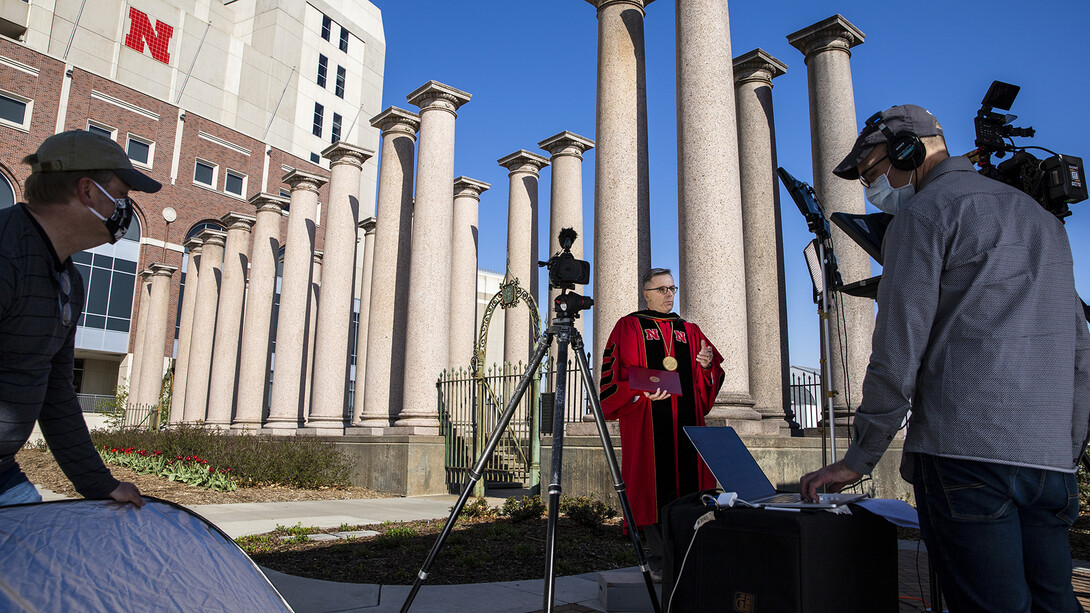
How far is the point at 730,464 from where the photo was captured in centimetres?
304

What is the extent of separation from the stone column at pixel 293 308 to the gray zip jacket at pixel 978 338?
18.1 m

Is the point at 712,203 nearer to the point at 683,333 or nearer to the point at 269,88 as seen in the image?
the point at 683,333

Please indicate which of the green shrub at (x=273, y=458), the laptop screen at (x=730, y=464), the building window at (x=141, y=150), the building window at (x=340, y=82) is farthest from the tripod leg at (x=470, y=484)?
the building window at (x=340, y=82)

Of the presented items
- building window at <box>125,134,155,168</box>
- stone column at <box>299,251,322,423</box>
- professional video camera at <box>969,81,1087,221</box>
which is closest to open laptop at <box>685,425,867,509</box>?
professional video camera at <box>969,81,1087,221</box>

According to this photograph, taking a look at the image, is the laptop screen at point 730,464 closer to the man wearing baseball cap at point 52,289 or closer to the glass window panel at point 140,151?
the man wearing baseball cap at point 52,289

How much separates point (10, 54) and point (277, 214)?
23.0m

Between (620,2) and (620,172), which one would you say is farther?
(620,2)

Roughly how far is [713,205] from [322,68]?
49293 millimetres

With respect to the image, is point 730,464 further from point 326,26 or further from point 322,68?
point 326,26

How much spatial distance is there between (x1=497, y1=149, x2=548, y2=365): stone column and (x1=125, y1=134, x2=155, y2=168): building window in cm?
2917

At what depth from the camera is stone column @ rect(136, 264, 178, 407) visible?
97.8 feet

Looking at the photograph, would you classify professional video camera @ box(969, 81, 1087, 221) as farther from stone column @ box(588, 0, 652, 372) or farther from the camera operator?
stone column @ box(588, 0, 652, 372)

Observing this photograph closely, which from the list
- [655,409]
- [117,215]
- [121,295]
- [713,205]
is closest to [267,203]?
[713,205]

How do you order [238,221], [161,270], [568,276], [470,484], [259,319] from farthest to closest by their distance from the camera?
[161,270] → [238,221] → [259,319] → [568,276] → [470,484]
